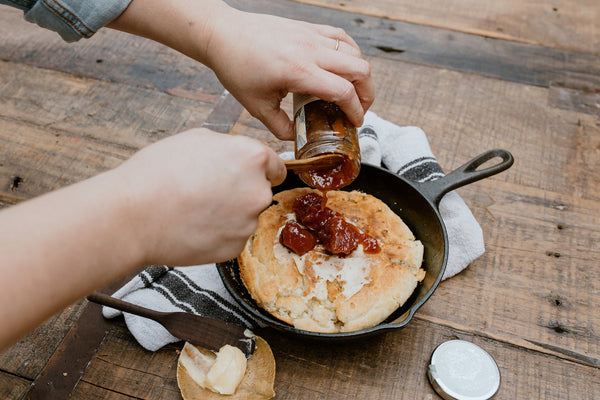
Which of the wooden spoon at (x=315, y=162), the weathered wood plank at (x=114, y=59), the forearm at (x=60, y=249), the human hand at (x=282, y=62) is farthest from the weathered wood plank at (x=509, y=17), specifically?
the forearm at (x=60, y=249)

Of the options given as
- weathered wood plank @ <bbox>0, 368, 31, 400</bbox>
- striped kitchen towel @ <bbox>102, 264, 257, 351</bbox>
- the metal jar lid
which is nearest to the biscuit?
striped kitchen towel @ <bbox>102, 264, 257, 351</bbox>

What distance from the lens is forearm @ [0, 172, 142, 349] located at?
3.24 ft

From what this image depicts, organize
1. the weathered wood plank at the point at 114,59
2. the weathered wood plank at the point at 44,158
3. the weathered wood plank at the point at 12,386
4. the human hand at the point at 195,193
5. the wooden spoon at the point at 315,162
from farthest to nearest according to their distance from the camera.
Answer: the weathered wood plank at the point at 114,59 < the weathered wood plank at the point at 44,158 < the weathered wood plank at the point at 12,386 < the wooden spoon at the point at 315,162 < the human hand at the point at 195,193

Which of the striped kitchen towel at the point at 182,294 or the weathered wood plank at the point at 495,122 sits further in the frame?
the weathered wood plank at the point at 495,122

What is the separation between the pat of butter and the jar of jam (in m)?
0.68

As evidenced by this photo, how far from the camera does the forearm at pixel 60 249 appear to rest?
987 millimetres

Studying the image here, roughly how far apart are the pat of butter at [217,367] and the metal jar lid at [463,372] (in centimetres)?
67

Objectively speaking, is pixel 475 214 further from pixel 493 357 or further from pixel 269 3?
pixel 269 3

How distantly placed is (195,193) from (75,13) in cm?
108

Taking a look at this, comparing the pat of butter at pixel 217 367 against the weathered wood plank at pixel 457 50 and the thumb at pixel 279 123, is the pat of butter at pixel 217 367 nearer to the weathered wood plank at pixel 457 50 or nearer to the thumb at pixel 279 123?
the thumb at pixel 279 123

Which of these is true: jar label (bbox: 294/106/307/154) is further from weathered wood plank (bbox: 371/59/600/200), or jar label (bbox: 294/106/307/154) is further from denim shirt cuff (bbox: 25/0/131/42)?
weathered wood plank (bbox: 371/59/600/200)

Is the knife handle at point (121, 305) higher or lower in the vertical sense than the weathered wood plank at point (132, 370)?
higher

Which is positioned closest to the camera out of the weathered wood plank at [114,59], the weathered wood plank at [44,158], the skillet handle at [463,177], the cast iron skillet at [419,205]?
the cast iron skillet at [419,205]

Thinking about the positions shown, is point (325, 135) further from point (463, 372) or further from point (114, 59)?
point (114, 59)
